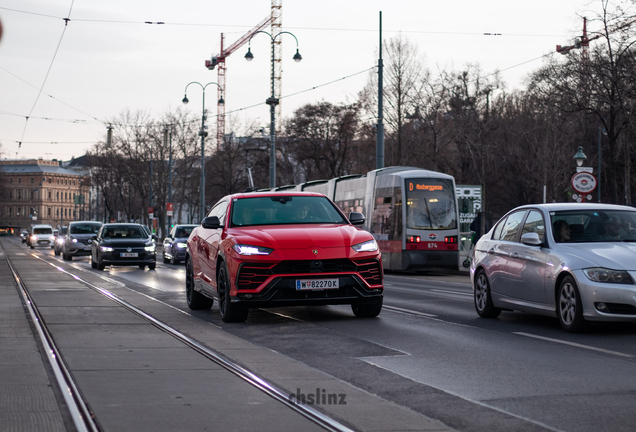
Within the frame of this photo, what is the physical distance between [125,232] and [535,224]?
2105 cm

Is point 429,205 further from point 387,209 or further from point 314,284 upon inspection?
point 314,284

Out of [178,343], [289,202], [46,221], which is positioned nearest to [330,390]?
[178,343]

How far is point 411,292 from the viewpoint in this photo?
695 inches

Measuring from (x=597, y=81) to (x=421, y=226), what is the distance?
6961 millimetres

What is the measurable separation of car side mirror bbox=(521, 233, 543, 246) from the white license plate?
2.32 metres

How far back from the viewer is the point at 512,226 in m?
11.7

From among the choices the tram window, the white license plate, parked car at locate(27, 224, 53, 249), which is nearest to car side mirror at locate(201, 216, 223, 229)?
the white license plate

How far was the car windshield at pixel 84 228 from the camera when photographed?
39.2 m

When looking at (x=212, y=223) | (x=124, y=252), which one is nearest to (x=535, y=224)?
(x=212, y=223)

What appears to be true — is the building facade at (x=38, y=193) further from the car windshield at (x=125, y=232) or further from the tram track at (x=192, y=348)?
the tram track at (x=192, y=348)

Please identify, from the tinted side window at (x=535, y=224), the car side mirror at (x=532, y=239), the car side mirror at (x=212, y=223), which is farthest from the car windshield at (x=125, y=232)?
the car side mirror at (x=532, y=239)

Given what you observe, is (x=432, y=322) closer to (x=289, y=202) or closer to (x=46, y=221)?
(x=289, y=202)

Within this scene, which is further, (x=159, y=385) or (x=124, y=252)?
(x=124, y=252)

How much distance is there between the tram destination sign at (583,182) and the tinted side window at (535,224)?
11959 millimetres
